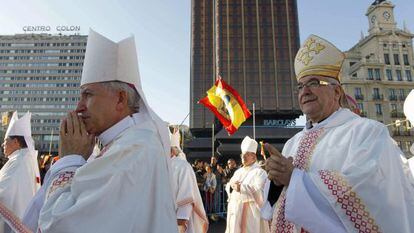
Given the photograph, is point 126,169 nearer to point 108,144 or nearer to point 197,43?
point 108,144

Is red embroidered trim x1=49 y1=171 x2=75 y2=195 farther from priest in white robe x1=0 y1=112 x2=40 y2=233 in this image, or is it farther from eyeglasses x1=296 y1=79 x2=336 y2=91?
priest in white robe x1=0 y1=112 x2=40 y2=233

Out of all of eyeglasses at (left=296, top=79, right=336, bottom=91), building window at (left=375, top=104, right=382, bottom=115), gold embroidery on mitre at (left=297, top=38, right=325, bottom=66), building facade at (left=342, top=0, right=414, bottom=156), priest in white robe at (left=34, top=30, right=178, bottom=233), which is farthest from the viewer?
building window at (left=375, top=104, right=382, bottom=115)

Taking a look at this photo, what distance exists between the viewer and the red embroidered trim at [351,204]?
1.98m

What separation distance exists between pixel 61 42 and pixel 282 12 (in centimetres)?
8656

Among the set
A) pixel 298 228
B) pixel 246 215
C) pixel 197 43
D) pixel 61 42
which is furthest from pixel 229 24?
pixel 61 42

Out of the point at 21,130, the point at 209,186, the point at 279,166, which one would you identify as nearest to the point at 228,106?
the point at 209,186

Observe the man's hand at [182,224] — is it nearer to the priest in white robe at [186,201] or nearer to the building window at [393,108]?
the priest in white robe at [186,201]

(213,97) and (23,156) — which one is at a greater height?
(213,97)

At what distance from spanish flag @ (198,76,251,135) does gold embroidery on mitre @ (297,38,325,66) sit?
7.07 meters

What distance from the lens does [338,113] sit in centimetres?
268

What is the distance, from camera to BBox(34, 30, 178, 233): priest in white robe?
5.32 feet

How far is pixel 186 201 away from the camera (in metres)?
5.75

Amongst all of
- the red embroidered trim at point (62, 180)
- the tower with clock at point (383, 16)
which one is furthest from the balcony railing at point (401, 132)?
the red embroidered trim at point (62, 180)

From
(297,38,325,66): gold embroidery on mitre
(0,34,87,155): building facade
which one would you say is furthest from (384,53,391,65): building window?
(0,34,87,155): building facade
